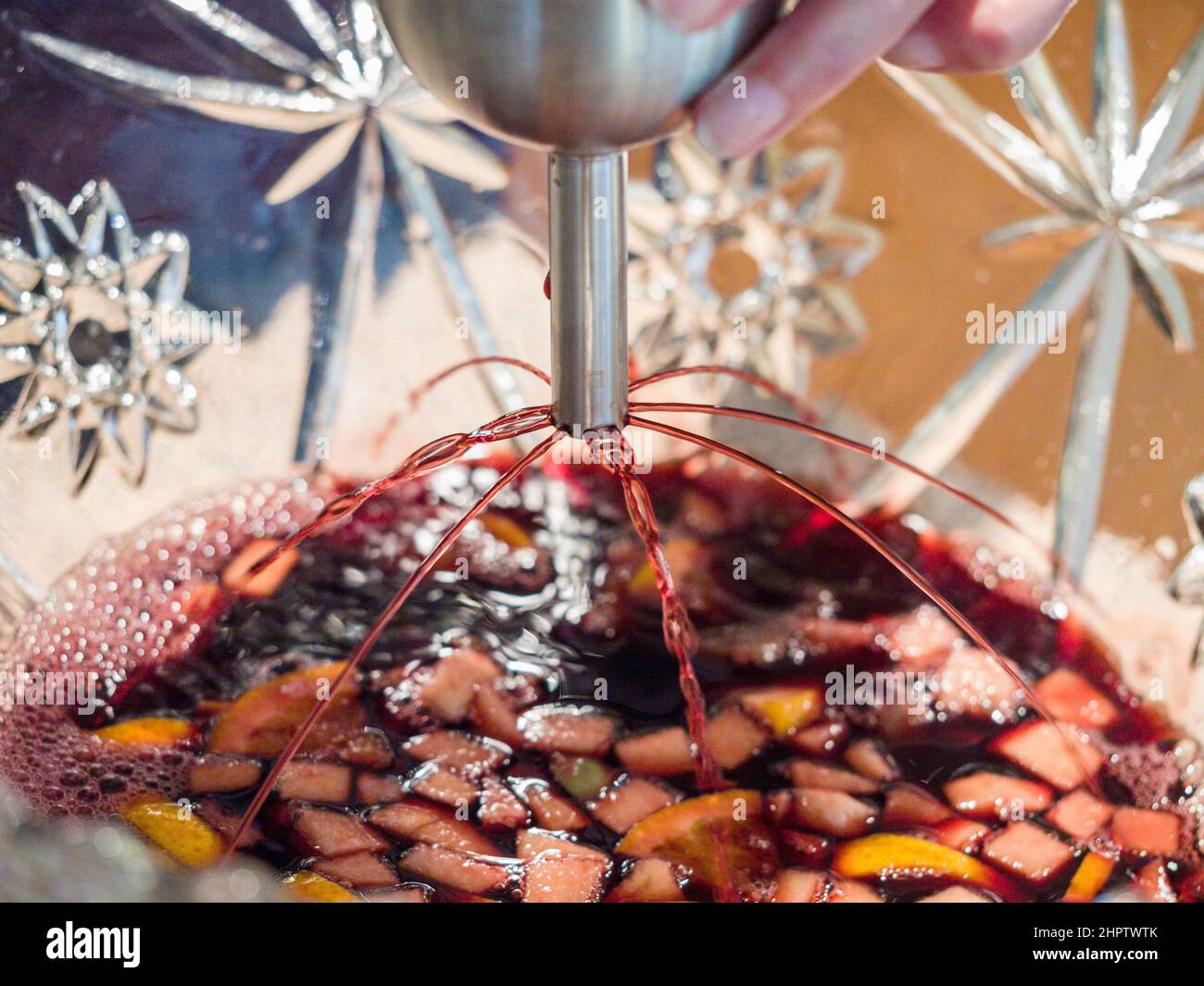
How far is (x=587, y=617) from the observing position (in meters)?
0.43

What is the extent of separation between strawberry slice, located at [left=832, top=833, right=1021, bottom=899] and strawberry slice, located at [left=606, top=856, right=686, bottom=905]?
42mm

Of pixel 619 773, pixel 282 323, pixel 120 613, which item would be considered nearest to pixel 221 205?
pixel 282 323

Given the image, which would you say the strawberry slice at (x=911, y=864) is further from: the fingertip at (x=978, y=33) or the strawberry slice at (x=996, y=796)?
the fingertip at (x=978, y=33)

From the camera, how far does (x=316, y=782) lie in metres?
0.34

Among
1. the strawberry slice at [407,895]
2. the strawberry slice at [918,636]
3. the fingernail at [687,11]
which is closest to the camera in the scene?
the fingernail at [687,11]

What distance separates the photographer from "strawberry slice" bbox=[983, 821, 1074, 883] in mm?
324

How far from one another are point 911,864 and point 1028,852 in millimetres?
34

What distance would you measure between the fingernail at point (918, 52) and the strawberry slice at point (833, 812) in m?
0.19

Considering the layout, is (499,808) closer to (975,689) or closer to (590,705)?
(590,705)

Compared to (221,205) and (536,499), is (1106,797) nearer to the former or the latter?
(536,499)

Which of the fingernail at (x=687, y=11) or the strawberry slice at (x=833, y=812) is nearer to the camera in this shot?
the fingernail at (x=687, y=11)

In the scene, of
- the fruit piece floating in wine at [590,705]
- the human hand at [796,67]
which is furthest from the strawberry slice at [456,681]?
the human hand at [796,67]

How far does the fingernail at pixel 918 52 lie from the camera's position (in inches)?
10.2

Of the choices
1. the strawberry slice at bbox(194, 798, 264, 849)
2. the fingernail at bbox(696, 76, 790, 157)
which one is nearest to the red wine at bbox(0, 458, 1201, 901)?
the strawberry slice at bbox(194, 798, 264, 849)
